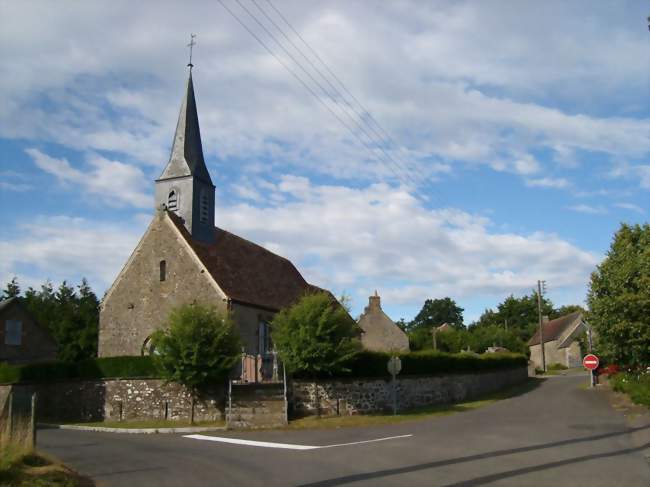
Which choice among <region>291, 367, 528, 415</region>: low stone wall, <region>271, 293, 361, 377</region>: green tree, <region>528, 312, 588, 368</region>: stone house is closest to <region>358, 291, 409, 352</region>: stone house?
<region>291, 367, 528, 415</region>: low stone wall

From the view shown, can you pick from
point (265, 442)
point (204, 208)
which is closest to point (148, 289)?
point (204, 208)

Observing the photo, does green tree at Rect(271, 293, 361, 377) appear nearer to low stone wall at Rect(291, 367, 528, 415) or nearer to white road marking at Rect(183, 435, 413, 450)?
low stone wall at Rect(291, 367, 528, 415)

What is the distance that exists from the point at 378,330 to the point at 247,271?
22.7 metres

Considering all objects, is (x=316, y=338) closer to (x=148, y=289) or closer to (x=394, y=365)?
(x=394, y=365)

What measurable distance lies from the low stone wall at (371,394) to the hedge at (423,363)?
11.4 inches

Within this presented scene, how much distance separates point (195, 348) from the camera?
2241 centimetres

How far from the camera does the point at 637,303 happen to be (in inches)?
1030

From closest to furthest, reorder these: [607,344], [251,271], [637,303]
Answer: [637,303], [607,344], [251,271]

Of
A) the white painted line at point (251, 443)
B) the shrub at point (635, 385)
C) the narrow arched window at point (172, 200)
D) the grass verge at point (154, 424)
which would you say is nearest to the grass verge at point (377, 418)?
the grass verge at point (154, 424)

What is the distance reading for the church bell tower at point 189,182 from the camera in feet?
109

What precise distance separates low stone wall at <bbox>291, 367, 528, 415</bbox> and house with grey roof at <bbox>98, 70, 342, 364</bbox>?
20.9ft

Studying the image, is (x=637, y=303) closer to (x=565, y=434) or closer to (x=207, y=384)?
(x=565, y=434)

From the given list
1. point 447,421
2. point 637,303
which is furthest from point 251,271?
point 637,303

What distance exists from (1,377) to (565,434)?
75.8ft
